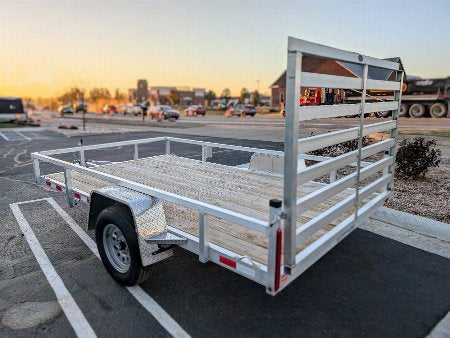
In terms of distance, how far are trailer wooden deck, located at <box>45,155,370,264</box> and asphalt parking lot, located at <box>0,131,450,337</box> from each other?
754 mm

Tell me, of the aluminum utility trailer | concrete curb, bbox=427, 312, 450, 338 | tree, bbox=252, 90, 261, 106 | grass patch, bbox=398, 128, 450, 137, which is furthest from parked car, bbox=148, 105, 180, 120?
tree, bbox=252, 90, 261, 106

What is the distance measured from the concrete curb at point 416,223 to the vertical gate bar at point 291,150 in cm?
375

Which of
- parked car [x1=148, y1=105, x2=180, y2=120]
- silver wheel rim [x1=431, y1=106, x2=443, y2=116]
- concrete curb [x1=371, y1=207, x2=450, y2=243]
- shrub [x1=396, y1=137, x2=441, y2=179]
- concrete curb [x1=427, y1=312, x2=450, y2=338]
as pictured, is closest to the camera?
concrete curb [x1=427, y1=312, x2=450, y2=338]

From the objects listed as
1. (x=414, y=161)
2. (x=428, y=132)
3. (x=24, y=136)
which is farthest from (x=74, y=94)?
→ (x=414, y=161)

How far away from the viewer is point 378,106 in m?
3.82

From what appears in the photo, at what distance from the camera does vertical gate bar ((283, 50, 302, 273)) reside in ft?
7.81

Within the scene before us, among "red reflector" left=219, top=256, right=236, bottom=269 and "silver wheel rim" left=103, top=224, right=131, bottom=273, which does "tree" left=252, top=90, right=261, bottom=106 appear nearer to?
"silver wheel rim" left=103, top=224, right=131, bottom=273

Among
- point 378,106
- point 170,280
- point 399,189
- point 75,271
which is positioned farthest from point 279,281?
point 399,189

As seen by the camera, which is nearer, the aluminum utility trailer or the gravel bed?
the aluminum utility trailer

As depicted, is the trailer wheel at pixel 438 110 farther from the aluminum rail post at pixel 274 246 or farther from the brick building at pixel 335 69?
the aluminum rail post at pixel 274 246

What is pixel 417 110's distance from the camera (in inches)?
1065

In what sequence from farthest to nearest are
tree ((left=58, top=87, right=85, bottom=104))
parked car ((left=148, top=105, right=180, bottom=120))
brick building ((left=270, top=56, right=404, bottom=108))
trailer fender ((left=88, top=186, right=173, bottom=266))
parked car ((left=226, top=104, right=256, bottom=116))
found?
parked car ((left=226, top=104, right=256, bottom=116))
tree ((left=58, top=87, right=85, bottom=104))
parked car ((left=148, top=105, right=180, bottom=120))
trailer fender ((left=88, top=186, right=173, bottom=266))
brick building ((left=270, top=56, right=404, bottom=108))

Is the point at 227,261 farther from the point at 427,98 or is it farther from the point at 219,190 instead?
the point at 427,98

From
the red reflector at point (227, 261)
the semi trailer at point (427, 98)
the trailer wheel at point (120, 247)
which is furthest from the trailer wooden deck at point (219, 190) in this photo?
the semi trailer at point (427, 98)
